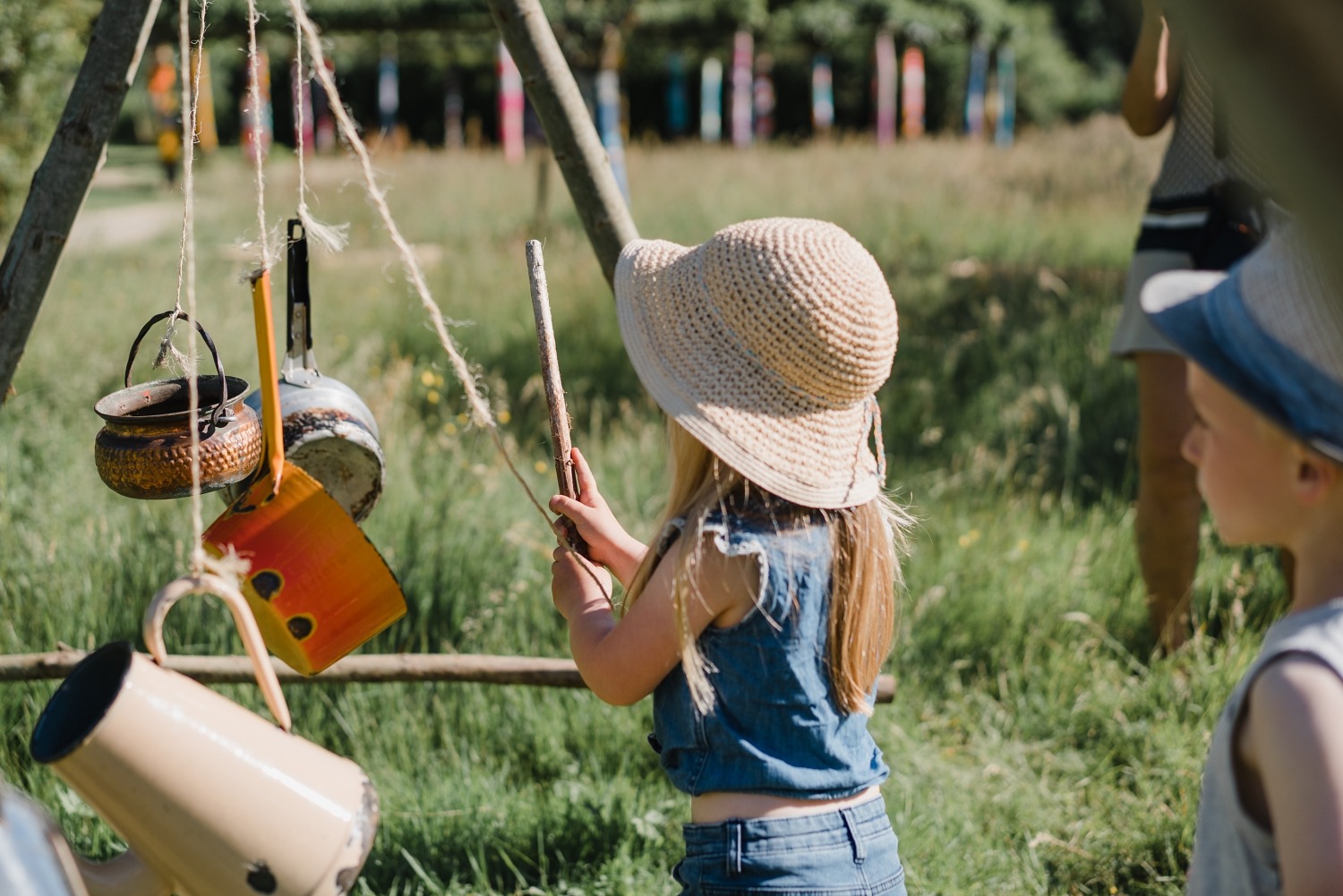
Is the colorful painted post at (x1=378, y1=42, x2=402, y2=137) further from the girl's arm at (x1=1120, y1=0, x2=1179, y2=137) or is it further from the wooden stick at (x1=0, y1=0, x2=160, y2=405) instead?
the wooden stick at (x1=0, y1=0, x2=160, y2=405)

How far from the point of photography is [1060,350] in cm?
486

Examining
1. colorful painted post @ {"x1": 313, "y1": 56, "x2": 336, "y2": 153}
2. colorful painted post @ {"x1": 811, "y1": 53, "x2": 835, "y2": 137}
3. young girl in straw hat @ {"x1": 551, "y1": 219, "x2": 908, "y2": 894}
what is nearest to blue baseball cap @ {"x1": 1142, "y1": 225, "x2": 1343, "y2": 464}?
young girl in straw hat @ {"x1": 551, "y1": 219, "x2": 908, "y2": 894}

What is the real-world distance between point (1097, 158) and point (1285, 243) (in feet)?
32.8

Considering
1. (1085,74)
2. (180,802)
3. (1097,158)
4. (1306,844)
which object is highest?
(1306,844)

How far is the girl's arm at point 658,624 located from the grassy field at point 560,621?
723mm

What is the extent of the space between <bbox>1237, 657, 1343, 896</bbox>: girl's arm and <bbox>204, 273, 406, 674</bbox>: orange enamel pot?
1.05 m

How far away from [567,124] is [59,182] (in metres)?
0.80

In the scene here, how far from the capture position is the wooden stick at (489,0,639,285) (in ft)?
6.63

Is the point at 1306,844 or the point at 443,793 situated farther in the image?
the point at 443,793

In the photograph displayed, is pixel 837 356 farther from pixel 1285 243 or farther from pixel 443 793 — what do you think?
pixel 443 793

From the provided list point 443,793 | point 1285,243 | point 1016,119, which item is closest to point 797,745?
point 1285,243

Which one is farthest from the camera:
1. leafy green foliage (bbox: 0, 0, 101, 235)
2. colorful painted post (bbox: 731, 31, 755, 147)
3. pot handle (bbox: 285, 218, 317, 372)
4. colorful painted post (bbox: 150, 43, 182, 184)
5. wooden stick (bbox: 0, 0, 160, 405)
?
colorful painted post (bbox: 731, 31, 755, 147)

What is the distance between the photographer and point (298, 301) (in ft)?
5.83

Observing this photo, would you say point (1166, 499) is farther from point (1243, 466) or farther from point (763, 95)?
point (763, 95)
